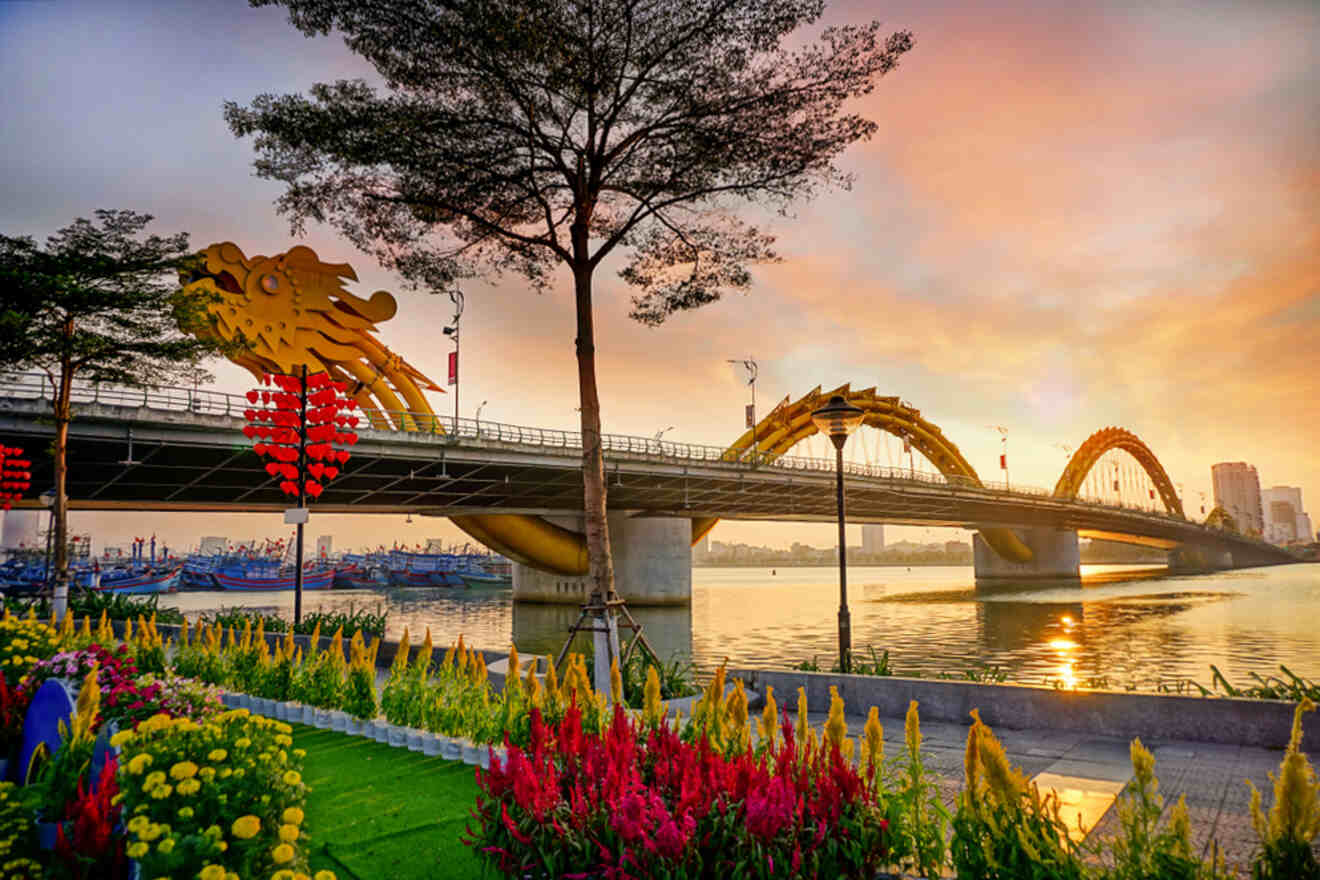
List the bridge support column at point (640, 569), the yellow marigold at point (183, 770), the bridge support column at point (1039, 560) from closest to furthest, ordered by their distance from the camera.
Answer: the yellow marigold at point (183, 770) < the bridge support column at point (640, 569) < the bridge support column at point (1039, 560)

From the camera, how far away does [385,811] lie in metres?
6.80

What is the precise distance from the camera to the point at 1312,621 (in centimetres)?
4056

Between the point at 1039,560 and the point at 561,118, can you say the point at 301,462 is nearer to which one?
the point at 561,118

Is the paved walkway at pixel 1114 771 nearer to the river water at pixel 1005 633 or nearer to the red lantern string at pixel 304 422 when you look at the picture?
the river water at pixel 1005 633

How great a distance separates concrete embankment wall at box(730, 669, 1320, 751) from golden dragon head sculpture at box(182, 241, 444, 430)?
30858mm

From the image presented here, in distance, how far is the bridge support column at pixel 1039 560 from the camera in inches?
4176

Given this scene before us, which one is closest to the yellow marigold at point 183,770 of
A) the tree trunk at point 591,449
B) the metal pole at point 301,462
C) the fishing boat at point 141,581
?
the tree trunk at point 591,449

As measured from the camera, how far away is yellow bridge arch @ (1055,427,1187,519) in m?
131

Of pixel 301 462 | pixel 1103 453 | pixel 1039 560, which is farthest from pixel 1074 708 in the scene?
pixel 1103 453

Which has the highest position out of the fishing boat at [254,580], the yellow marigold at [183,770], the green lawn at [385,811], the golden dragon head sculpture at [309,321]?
the golden dragon head sculpture at [309,321]

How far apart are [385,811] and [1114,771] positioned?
715 centimetres

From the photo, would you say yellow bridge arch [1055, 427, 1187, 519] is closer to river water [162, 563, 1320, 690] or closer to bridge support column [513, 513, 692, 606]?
river water [162, 563, 1320, 690]

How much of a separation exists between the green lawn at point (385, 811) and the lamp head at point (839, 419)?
957 centimetres

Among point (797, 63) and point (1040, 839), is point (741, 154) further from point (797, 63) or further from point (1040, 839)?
point (1040, 839)
